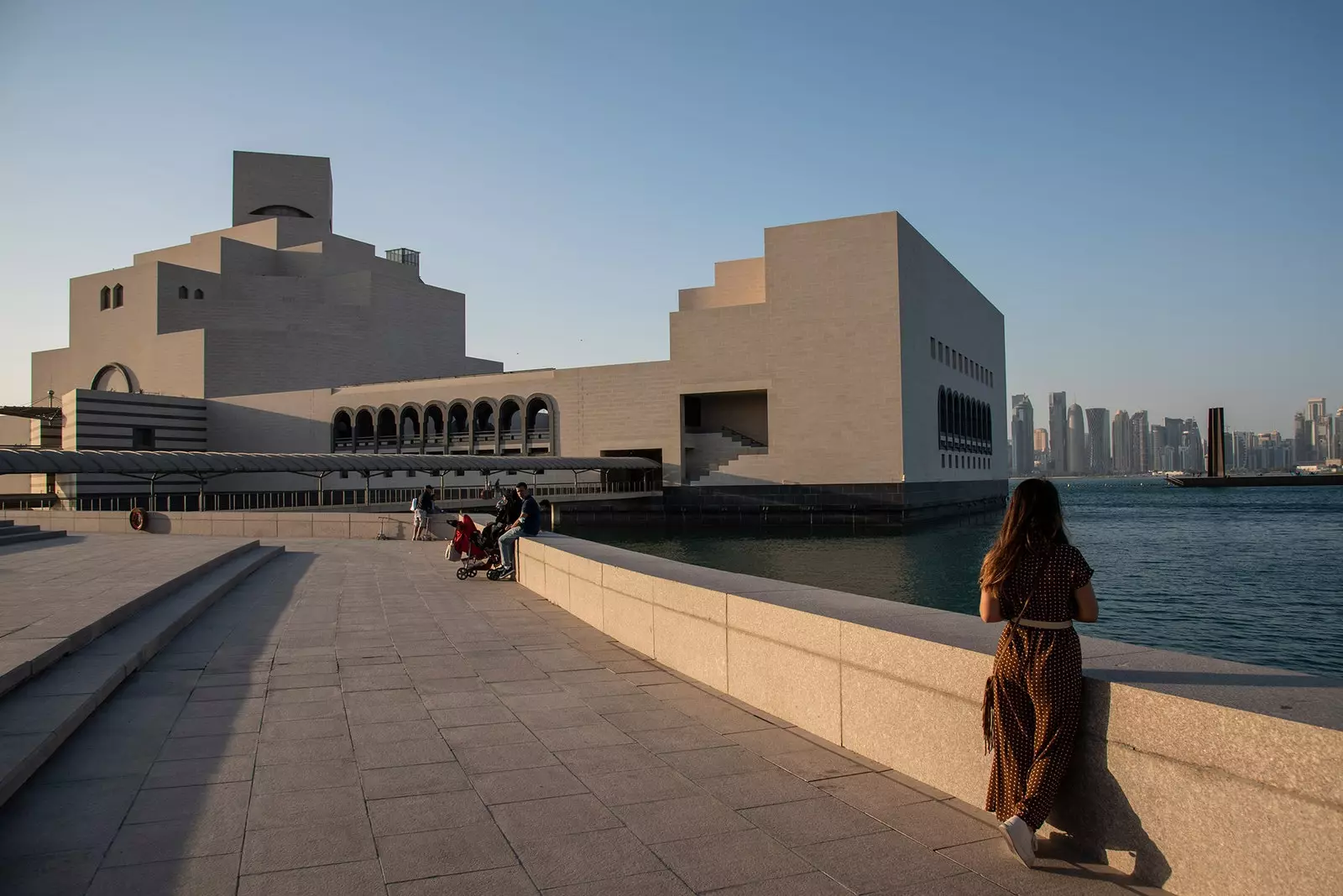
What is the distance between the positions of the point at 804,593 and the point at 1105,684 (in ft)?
10.9

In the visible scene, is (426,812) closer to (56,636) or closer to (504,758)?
(504,758)

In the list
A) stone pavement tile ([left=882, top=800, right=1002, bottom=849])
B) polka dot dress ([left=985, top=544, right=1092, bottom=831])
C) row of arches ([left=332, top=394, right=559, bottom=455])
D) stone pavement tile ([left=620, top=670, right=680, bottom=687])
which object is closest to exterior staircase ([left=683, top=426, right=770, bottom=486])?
row of arches ([left=332, top=394, right=559, bottom=455])

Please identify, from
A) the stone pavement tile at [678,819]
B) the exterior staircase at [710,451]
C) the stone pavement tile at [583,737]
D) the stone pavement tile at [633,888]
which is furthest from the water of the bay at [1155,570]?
the stone pavement tile at [633,888]

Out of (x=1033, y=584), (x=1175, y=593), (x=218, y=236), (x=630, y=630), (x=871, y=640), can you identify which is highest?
(x=218, y=236)

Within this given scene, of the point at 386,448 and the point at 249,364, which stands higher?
the point at 249,364

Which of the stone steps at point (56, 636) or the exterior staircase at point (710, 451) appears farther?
the exterior staircase at point (710, 451)

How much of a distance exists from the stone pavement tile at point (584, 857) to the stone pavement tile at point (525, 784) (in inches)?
24.8

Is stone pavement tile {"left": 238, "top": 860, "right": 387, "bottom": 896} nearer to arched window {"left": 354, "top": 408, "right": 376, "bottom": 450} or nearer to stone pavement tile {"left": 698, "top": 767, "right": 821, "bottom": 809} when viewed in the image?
stone pavement tile {"left": 698, "top": 767, "right": 821, "bottom": 809}

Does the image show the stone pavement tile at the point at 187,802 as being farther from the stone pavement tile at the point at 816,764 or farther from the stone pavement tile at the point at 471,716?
the stone pavement tile at the point at 816,764

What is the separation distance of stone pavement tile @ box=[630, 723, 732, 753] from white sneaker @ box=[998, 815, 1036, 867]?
7.22 ft

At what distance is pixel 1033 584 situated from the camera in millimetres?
4051

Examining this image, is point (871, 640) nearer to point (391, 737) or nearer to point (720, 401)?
point (391, 737)

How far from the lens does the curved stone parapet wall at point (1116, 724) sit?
3.22m

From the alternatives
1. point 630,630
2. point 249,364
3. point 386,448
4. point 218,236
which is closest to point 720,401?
point 386,448
